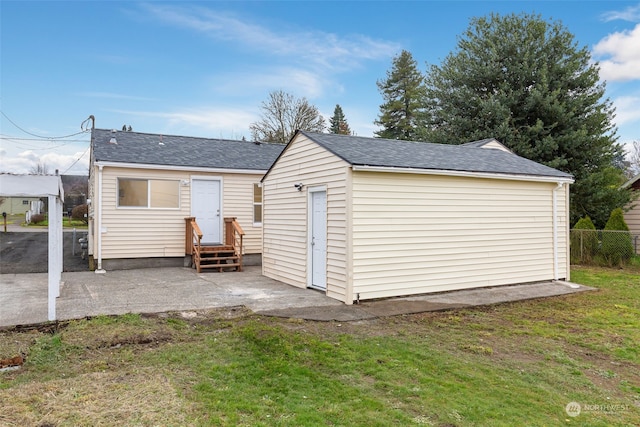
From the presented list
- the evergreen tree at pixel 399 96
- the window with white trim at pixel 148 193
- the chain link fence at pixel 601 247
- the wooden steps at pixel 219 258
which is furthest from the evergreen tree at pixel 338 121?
the wooden steps at pixel 219 258

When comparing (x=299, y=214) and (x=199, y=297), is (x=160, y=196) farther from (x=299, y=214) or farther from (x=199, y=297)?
(x=199, y=297)

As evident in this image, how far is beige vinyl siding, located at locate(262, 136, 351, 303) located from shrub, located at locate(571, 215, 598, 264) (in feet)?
30.7

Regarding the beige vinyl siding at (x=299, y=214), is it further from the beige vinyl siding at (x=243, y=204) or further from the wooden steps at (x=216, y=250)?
the beige vinyl siding at (x=243, y=204)

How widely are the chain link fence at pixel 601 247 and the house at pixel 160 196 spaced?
32.4 ft

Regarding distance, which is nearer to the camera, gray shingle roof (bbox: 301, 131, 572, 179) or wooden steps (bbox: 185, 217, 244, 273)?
gray shingle roof (bbox: 301, 131, 572, 179)

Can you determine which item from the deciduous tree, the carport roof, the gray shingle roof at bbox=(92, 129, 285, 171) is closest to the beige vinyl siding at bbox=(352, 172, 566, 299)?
the carport roof

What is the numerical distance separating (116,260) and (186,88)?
949 cm

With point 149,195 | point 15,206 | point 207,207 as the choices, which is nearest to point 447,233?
point 207,207

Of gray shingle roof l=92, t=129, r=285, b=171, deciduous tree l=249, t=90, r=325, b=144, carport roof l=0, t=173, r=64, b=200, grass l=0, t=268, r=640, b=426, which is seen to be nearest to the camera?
grass l=0, t=268, r=640, b=426

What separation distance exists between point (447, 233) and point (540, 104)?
38.0 ft

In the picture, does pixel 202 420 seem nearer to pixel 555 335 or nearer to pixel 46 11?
pixel 555 335

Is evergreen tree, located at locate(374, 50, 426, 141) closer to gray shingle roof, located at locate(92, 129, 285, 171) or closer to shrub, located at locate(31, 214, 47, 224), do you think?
gray shingle roof, located at locate(92, 129, 285, 171)

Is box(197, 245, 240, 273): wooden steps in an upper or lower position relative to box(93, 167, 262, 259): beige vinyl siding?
lower

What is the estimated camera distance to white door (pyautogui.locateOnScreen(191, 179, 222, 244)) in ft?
39.5
